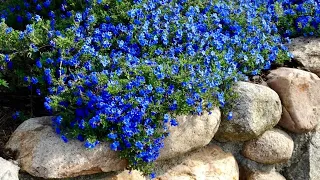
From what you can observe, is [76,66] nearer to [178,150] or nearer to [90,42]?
[90,42]

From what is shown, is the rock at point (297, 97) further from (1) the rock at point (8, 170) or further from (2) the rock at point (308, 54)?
(1) the rock at point (8, 170)

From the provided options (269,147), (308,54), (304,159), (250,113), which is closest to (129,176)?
(250,113)

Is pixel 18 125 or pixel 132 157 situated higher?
pixel 18 125

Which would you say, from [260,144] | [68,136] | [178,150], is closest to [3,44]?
[68,136]

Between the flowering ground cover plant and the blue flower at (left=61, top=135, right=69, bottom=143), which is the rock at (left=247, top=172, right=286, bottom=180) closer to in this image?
the flowering ground cover plant

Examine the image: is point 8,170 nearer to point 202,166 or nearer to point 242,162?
point 202,166

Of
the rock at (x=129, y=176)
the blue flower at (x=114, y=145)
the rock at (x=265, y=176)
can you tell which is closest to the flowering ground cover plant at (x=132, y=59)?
the blue flower at (x=114, y=145)

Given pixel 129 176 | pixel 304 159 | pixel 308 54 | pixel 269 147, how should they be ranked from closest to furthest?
pixel 129 176 < pixel 269 147 < pixel 304 159 < pixel 308 54
